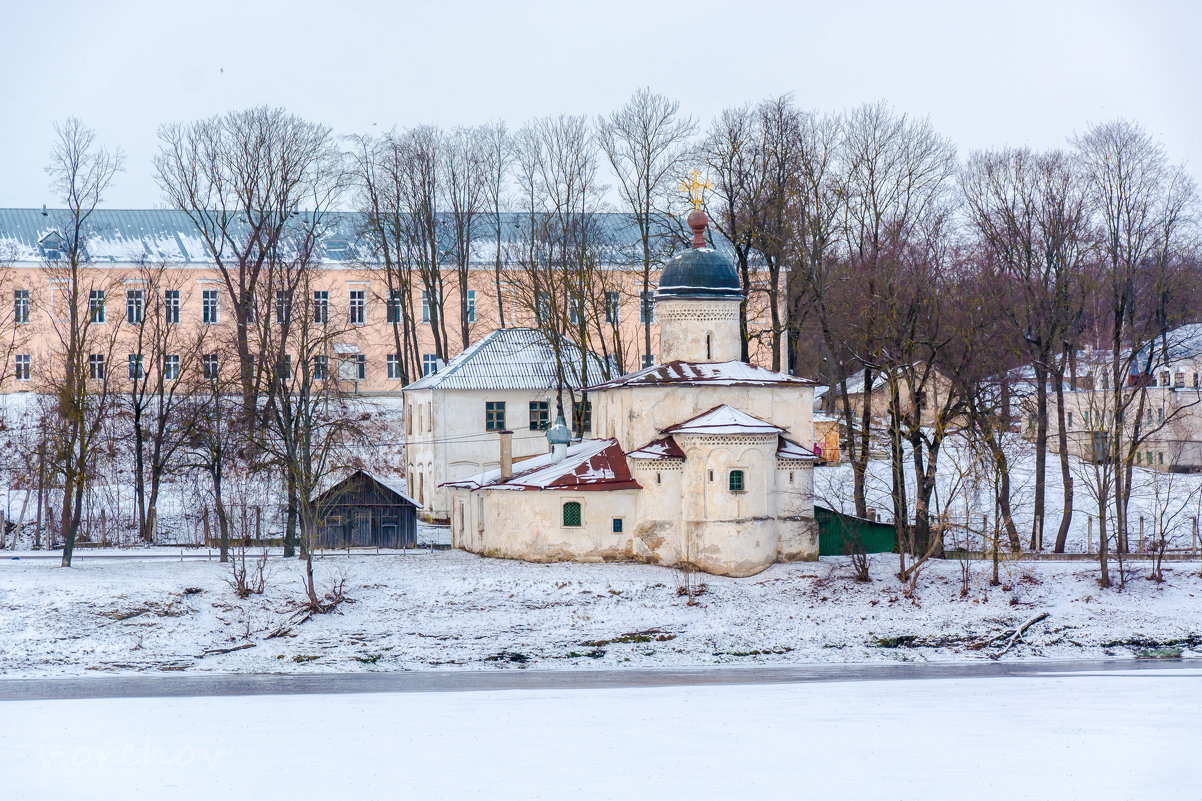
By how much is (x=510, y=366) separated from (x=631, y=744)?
28574 millimetres

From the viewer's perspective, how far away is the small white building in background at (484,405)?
4694 centimetres

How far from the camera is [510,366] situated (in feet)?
158

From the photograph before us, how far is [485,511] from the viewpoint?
3700 cm

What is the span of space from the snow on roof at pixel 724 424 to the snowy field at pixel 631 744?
10.4 meters

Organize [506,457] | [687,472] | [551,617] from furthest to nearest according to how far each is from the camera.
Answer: [506,457], [687,472], [551,617]

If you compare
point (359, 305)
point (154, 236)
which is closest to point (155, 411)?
point (359, 305)

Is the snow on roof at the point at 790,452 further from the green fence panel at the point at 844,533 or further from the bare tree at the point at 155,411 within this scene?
A: the bare tree at the point at 155,411

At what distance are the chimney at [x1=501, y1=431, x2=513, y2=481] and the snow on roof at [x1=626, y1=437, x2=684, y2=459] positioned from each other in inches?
144

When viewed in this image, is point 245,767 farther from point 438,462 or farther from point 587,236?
point 587,236

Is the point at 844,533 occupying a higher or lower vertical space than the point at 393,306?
lower

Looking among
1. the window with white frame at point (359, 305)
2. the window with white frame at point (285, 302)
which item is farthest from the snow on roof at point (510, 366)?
the window with white frame at point (359, 305)

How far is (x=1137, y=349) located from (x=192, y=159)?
1168 inches

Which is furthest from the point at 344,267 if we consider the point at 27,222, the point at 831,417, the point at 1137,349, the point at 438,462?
the point at 1137,349

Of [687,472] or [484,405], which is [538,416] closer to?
[484,405]
